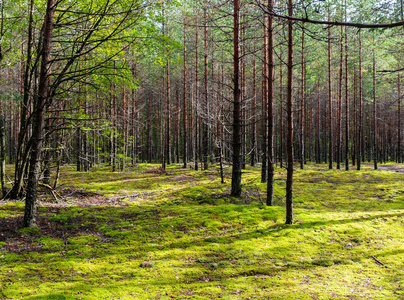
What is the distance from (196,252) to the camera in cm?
531

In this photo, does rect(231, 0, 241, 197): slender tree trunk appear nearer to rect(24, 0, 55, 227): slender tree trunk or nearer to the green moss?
rect(24, 0, 55, 227): slender tree trunk

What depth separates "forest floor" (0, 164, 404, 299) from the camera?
388cm

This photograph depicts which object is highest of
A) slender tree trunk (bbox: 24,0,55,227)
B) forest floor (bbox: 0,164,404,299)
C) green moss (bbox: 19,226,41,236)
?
slender tree trunk (bbox: 24,0,55,227)

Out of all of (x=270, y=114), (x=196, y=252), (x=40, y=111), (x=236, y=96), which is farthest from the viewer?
(x=236, y=96)

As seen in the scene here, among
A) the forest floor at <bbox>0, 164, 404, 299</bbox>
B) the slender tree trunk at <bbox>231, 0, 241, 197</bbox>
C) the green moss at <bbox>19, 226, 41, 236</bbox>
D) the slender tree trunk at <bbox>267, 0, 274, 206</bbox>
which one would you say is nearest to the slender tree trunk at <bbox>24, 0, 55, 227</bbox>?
the green moss at <bbox>19, 226, 41, 236</bbox>

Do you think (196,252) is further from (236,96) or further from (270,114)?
(236,96)

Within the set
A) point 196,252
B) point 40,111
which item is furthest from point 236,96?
point 40,111

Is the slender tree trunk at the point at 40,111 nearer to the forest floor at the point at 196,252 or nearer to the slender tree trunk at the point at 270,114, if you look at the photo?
the forest floor at the point at 196,252

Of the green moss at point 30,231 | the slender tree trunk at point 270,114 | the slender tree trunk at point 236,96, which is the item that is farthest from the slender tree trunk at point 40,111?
the slender tree trunk at point 270,114

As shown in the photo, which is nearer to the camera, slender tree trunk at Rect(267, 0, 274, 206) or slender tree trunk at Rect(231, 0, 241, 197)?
slender tree trunk at Rect(267, 0, 274, 206)

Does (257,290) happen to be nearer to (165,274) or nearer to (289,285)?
(289,285)

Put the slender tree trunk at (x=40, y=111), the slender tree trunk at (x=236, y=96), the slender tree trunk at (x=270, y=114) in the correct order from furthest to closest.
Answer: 1. the slender tree trunk at (x=236, y=96)
2. the slender tree trunk at (x=270, y=114)
3. the slender tree trunk at (x=40, y=111)

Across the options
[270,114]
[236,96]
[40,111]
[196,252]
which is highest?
[236,96]

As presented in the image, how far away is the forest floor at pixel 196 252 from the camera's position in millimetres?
3875
